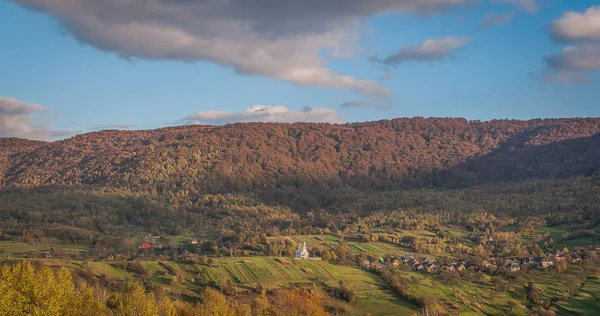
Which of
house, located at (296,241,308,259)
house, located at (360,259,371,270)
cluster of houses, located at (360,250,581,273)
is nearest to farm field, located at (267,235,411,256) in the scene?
cluster of houses, located at (360,250,581,273)

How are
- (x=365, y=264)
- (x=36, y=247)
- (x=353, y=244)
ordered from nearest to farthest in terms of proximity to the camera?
(x=365, y=264) < (x=36, y=247) < (x=353, y=244)

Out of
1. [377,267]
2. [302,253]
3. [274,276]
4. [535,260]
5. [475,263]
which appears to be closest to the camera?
[274,276]

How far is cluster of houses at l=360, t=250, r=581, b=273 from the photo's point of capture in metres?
96.4

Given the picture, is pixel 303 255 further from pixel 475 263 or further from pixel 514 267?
pixel 514 267

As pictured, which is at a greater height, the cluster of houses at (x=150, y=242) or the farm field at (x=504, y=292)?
the cluster of houses at (x=150, y=242)

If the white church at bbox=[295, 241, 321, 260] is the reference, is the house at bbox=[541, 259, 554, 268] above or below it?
below

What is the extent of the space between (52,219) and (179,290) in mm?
65763

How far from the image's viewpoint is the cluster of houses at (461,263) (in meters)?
96.4

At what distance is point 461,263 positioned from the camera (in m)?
101

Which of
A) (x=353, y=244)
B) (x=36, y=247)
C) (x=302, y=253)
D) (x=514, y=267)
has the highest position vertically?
(x=36, y=247)

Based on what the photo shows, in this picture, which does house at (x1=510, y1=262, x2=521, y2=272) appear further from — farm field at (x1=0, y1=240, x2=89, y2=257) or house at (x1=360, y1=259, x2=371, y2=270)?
farm field at (x1=0, y1=240, x2=89, y2=257)

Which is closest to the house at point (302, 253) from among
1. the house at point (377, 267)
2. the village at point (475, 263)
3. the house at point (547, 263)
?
the village at point (475, 263)

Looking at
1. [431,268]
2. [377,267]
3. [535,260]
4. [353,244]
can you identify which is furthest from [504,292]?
[353,244]

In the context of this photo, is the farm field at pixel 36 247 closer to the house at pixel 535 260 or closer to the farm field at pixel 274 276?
the farm field at pixel 274 276
